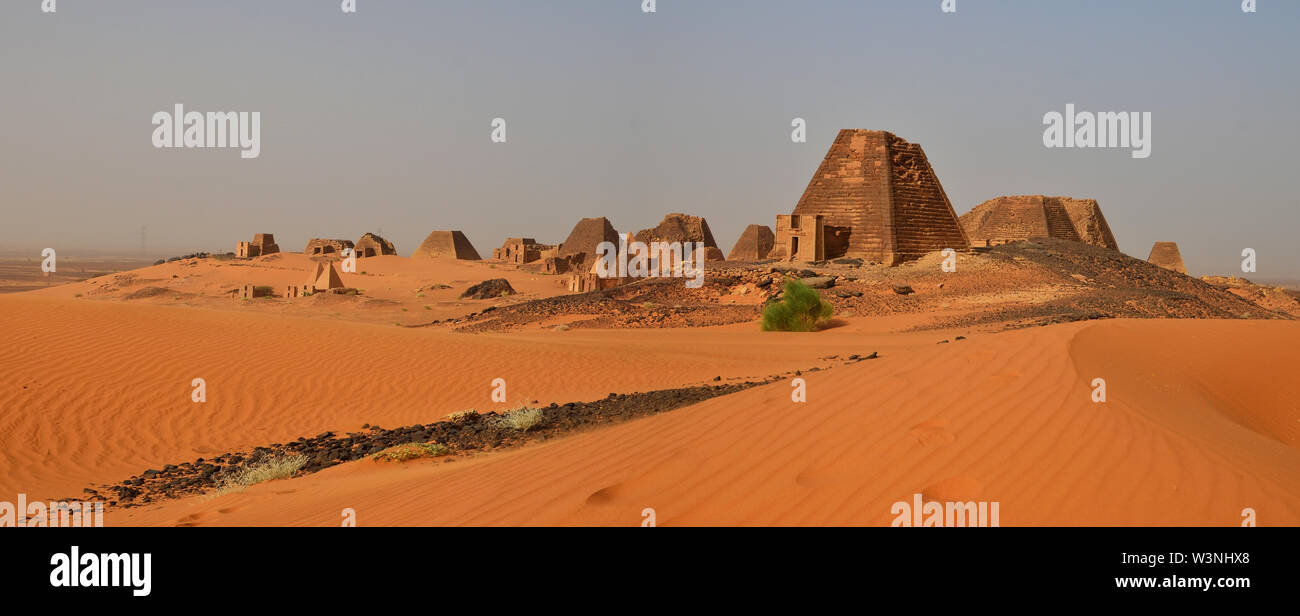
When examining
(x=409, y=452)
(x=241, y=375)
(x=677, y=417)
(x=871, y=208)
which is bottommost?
(x=409, y=452)

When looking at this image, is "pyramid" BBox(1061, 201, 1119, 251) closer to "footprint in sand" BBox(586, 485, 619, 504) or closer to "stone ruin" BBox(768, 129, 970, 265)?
"stone ruin" BBox(768, 129, 970, 265)

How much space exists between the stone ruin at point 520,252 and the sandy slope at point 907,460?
5849cm

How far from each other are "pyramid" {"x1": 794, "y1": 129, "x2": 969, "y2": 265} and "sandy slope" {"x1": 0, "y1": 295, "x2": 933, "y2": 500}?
14516 millimetres

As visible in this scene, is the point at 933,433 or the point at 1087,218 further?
the point at 1087,218

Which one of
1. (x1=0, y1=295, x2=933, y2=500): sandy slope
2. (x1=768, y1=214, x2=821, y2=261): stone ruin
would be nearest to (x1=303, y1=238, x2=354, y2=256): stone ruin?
(x1=768, y1=214, x2=821, y2=261): stone ruin

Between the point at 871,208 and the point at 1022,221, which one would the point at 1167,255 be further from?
the point at 871,208

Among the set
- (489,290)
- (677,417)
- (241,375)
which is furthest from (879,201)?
(677,417)

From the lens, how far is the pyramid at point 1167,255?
55.3m

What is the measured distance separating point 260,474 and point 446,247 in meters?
60.3

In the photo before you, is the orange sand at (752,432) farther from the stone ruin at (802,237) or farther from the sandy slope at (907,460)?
the stone ruin at (802,237)

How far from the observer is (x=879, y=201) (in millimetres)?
31656
